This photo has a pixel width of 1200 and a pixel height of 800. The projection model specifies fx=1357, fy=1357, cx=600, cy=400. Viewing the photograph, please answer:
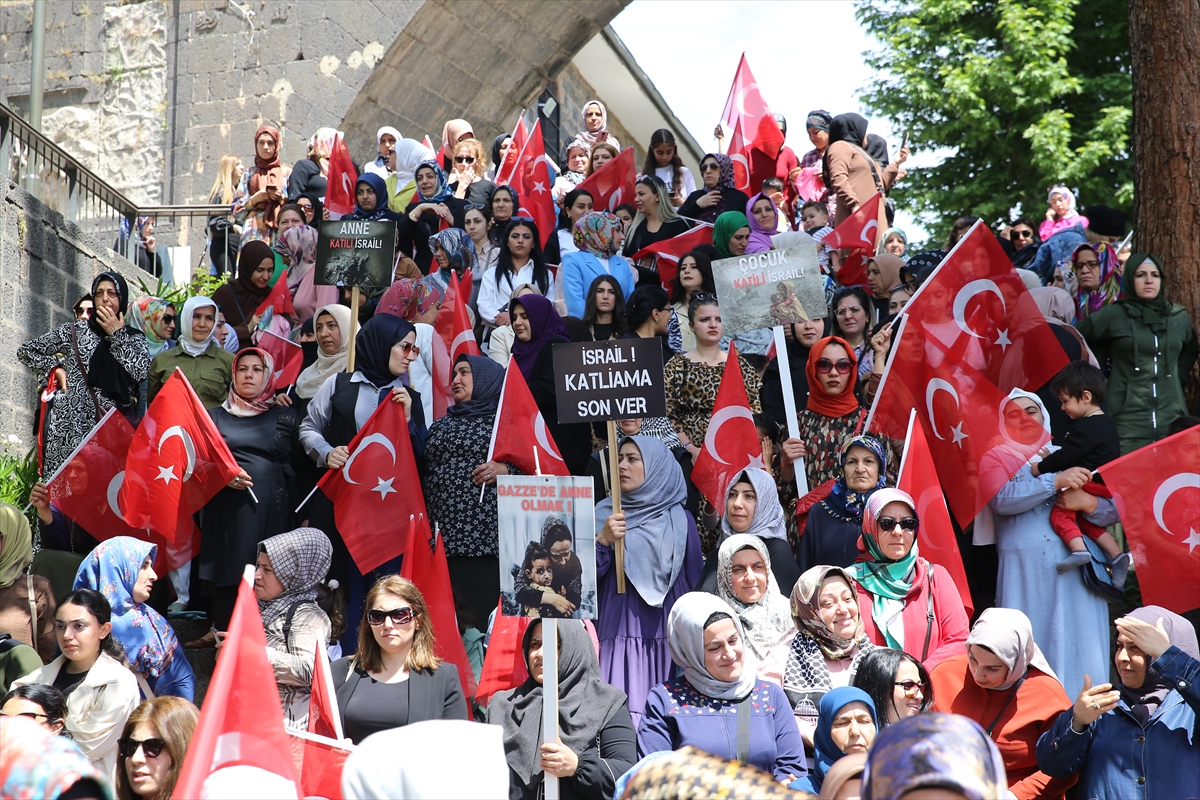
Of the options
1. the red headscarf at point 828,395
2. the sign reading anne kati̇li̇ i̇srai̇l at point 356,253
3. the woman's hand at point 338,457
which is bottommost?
the woman's hand at point 338,457

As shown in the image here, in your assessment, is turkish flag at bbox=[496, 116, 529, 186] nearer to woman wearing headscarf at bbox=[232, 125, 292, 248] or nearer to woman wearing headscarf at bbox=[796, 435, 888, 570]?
woman wearing headscarf at bbox=[232, 125, 292, 248]

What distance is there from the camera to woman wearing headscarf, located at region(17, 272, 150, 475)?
8.30 meters

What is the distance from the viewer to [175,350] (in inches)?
320

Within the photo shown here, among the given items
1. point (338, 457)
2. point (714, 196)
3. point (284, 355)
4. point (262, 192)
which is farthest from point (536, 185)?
point (338, 457)

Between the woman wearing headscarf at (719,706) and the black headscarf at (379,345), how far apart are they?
11.2 ft

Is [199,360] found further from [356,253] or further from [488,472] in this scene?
[488,472]

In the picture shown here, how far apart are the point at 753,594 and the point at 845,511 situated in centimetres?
96

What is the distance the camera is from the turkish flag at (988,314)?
7273 mm

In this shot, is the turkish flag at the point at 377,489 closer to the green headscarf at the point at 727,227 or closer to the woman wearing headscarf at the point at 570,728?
the woman wearing headscarf at the point at 570,728

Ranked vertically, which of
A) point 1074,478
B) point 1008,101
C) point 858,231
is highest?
point 1008,101

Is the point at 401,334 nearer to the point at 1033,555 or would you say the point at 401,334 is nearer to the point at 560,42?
the point at 1033,555

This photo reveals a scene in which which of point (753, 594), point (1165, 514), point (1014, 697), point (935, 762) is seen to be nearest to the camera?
point (935, 762)

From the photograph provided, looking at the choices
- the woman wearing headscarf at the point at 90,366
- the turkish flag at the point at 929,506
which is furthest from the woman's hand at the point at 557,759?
the woman wearing headscarf at the point at 90,366

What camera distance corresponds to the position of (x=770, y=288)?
718cm
